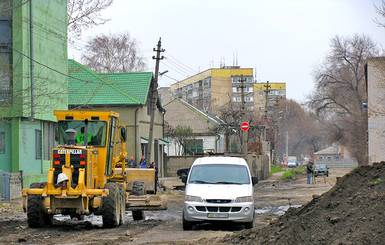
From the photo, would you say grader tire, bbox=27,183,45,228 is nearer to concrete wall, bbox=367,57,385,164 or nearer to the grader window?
the grader window

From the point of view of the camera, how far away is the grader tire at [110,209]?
14.5 m

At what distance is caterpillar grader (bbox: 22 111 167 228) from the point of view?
14094 mm

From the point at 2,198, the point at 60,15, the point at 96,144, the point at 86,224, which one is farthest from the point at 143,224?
the point at 60,15

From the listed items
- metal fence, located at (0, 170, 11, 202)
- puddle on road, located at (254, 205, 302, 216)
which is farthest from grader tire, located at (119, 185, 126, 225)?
metal fence, located at (0, 170, 11, 202)

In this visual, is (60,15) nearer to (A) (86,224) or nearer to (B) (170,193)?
(B) (170,193)

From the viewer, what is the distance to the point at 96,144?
608 inches

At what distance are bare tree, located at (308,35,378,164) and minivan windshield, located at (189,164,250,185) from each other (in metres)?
44.9

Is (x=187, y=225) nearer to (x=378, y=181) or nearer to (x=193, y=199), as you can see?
(x=193, y=199)

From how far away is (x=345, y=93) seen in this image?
6369cm

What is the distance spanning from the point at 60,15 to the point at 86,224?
1717cm

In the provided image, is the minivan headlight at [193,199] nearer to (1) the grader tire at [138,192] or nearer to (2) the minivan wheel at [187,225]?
(2) the minivan wheel at [187,225]

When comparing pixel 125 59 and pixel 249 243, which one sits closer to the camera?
pixel 249 243

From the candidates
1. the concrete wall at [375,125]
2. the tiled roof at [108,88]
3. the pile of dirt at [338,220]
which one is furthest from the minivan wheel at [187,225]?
the tiled roof at [108,88]

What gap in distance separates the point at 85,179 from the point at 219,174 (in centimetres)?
359
